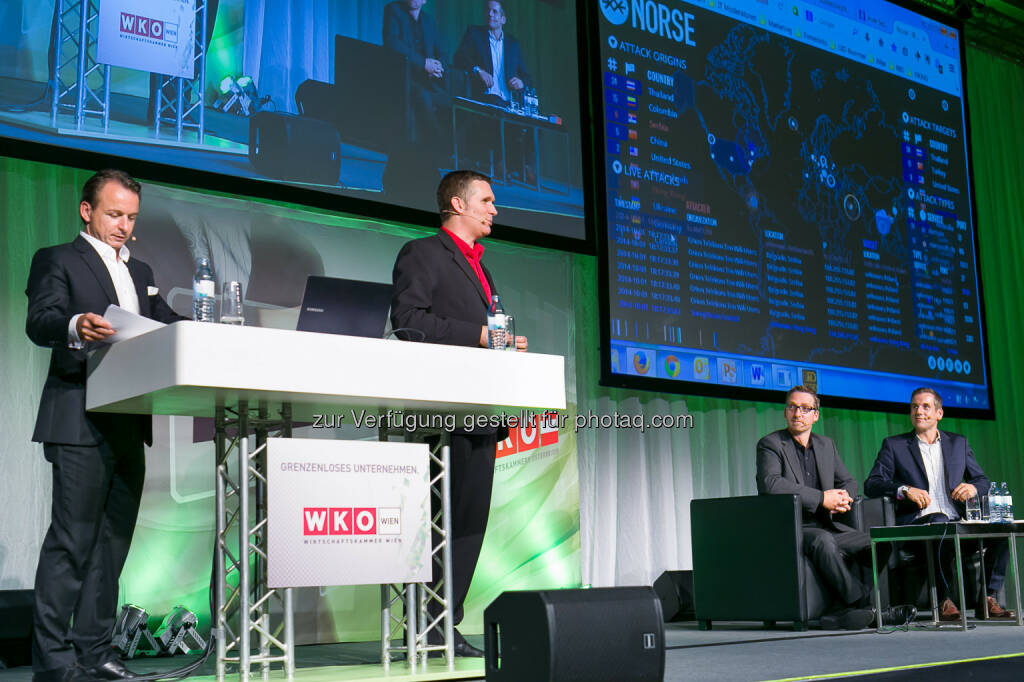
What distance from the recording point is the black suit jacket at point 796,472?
4805mm

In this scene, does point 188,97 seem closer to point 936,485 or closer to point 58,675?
point 58,675

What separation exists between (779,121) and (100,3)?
12.3 ft

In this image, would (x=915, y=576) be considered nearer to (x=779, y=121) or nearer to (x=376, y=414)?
(x=779, y=121)

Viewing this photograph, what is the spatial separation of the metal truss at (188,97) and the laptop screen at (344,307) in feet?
6.59

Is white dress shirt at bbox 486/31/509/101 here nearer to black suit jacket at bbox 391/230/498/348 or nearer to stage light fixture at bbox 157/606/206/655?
black suit jacket at bbox 391/230/498/348

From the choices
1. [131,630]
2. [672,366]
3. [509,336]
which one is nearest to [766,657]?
[509,336]

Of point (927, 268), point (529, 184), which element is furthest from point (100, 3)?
point (927, 268)

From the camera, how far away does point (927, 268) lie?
6.86 meters

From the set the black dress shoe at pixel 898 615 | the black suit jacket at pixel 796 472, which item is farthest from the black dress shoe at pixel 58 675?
the black dress shoe at pixel 898 615

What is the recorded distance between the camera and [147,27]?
439 centimetres

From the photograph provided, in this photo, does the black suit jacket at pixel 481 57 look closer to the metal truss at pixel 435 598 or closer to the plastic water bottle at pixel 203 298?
the metal truss at pixel 435 598

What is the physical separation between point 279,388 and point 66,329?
639 millimetres

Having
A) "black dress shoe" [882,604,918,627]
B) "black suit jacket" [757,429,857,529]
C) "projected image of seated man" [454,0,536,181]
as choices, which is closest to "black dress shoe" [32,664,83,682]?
"black suit jacket" [757,429,857,529]

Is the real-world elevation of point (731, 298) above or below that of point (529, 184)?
below
